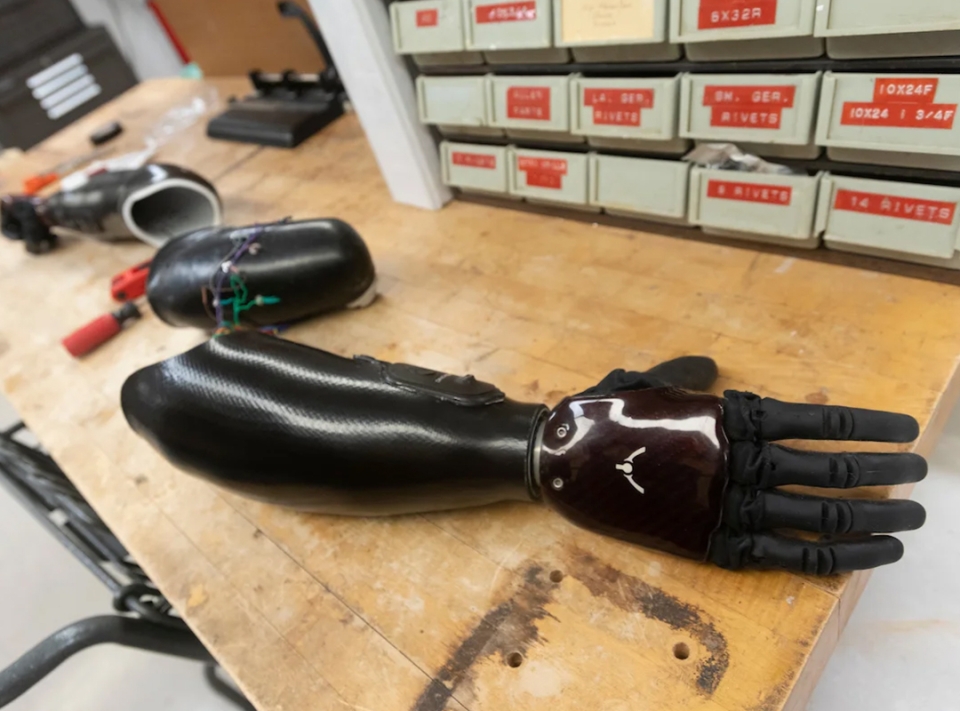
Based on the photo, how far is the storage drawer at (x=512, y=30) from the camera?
2.22 ft

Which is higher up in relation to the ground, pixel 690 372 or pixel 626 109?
pixel 626 109

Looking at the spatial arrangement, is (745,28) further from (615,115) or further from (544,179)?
(544,179)

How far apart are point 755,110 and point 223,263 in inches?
23.0

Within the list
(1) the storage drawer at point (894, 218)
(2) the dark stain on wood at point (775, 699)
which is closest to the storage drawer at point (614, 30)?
(1) the storage drawer at point (894, 218)

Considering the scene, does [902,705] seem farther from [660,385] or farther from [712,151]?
[712,151]

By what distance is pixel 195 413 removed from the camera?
523 mm

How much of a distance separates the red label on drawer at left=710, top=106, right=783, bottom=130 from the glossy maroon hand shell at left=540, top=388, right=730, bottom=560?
0.32m

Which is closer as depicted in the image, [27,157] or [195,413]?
[195,413]

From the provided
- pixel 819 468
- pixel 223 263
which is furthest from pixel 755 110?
pixel 223 263

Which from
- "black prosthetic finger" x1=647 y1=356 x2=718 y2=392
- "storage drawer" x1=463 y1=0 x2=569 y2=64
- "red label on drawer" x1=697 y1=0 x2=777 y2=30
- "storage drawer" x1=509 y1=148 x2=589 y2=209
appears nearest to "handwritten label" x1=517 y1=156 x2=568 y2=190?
"storage drawer" x1=509 y1=148 x2=589 y2=209

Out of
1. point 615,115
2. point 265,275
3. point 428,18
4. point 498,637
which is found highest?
point 428,18

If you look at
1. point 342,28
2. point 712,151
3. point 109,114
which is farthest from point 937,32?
point 109,114

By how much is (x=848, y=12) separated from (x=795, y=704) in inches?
20.3

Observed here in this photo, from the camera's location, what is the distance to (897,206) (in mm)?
557
